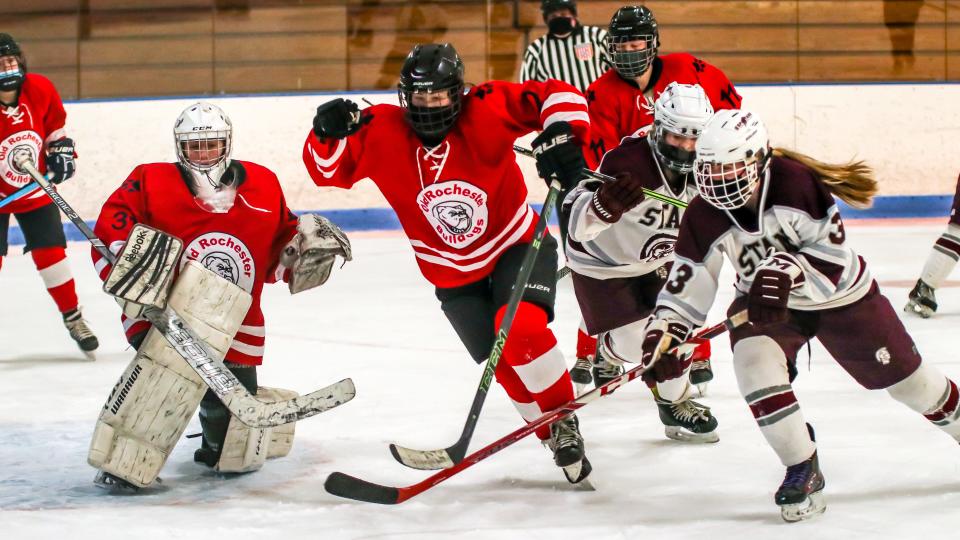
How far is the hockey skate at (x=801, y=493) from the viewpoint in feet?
8.07

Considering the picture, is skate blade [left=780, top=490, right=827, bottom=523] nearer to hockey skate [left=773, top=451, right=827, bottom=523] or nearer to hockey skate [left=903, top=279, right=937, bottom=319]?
→ hockey skate [left=773, top=451, right=827, bottom=523]

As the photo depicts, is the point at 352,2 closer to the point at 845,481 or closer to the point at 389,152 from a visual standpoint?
the point at 389,152

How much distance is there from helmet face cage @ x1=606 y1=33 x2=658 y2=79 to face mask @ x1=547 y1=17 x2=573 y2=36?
2.16 meters

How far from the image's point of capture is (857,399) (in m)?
3.53

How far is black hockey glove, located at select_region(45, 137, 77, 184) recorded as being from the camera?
14.5 feet

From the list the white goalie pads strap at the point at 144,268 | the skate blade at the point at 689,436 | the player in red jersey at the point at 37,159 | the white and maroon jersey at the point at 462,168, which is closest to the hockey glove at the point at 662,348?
the white and maroon jersey at the point at 462,168

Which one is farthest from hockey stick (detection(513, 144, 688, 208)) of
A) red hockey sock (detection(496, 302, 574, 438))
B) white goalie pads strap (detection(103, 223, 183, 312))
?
white goalie pads strap (detection(103, 223, 183, 312))

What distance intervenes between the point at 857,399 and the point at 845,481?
80 cm

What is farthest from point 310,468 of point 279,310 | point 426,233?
point 279,310

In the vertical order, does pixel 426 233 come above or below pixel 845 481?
above

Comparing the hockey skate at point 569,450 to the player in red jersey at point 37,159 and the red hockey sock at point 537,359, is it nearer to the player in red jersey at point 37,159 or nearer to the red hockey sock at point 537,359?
the red hockey sock at point 537,359

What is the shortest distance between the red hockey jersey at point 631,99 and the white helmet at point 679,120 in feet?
2.04

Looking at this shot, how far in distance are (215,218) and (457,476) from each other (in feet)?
2.64

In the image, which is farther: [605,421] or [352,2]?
[352,2]
